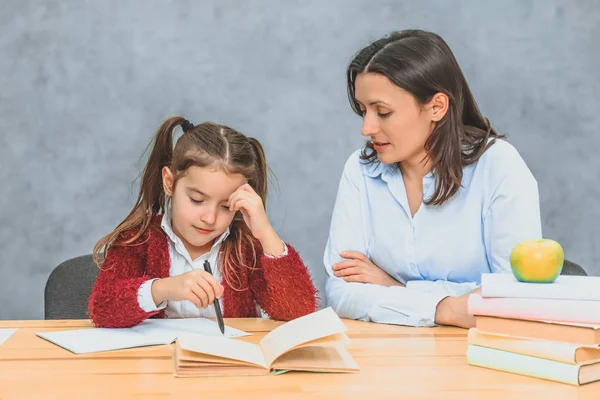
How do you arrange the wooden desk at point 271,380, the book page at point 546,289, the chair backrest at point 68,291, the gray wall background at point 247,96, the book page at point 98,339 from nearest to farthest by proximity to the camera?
1. the wooden desk at point 271,380
2. the book page at point 546,289
3. the book page at point 98,339
4. the chair backrest at point 68,291
5. the gray wall background at point 247,96

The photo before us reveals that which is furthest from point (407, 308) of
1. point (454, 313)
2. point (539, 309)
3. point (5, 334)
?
point (5, 334)

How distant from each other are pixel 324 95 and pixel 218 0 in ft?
1.71

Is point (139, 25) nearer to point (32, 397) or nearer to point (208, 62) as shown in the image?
point (208, 62)

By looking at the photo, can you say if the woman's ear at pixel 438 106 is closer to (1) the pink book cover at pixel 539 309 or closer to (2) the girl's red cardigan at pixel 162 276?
(2) the girl's red cardigan at pixel 162 276

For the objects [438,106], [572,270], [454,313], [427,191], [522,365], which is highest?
[438,106]

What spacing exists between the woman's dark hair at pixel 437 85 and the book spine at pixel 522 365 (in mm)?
721

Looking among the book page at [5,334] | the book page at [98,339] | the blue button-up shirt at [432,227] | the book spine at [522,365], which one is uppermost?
the blue button-up shirt at [432,227]

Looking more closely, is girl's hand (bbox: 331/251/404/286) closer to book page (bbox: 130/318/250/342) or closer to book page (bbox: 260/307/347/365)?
book page (bbox: 130/318/250/342)

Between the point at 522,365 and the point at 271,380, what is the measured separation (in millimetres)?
407

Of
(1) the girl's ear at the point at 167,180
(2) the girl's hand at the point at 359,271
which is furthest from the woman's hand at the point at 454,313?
(1) the girl's ear at the point at 167,180

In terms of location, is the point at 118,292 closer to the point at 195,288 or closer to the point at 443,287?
the point at 195,288

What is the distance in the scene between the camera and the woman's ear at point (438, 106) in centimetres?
207

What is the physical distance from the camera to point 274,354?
1344 mm

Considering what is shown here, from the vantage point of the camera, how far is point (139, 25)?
9.69ft
